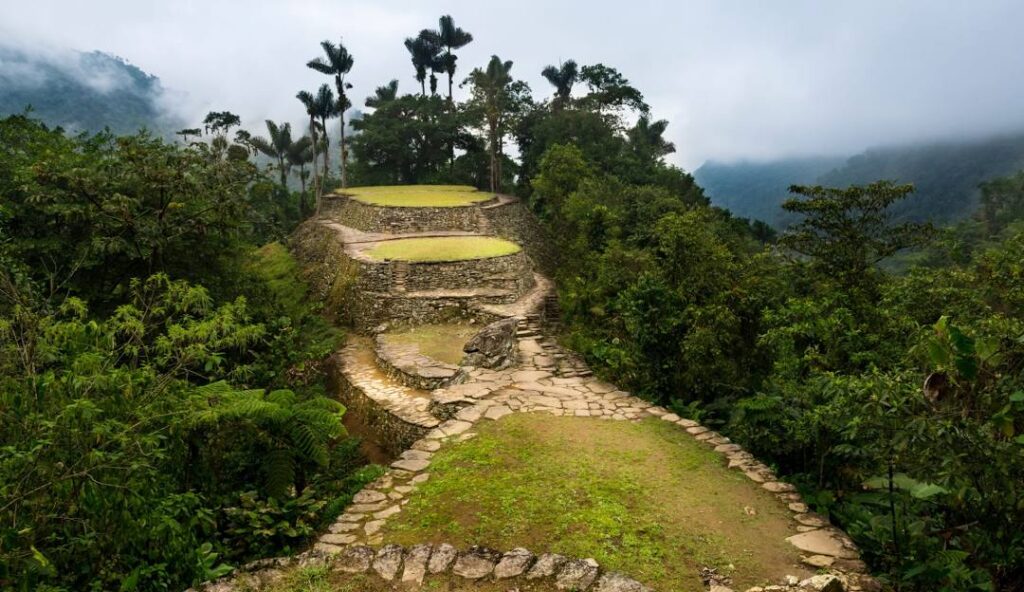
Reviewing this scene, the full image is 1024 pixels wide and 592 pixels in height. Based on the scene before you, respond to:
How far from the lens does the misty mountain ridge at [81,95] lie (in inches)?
1780

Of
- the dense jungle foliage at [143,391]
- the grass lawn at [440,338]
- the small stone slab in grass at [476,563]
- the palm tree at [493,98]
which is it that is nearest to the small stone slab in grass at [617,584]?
the small stone slab in grass at [476,563]

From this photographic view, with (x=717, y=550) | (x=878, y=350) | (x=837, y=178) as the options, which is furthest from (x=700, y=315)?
(x=837, y=178)

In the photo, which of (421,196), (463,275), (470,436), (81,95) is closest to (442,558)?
(470,436)

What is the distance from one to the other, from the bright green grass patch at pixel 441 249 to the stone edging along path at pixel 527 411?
18.1 ft

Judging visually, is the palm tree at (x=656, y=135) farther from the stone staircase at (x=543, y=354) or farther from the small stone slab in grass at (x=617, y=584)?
the small stone slab in grass at (x=617, y=584)

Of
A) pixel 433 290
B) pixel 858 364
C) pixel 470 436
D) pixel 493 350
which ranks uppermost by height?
pixel 433 290

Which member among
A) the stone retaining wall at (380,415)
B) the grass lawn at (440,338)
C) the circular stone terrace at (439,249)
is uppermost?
the circular stone terrace at (439,249)

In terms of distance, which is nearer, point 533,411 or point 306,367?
point 533,411

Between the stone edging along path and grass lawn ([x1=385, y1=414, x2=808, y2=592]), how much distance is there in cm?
15

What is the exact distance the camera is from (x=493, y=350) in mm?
9469

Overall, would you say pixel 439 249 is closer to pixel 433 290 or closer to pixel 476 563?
pixel 433 290

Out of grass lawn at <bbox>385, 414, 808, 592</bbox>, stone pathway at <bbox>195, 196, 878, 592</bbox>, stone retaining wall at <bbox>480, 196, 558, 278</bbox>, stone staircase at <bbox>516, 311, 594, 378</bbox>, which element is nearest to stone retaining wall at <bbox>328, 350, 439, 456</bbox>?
stone pathway at <bbox>195, 196, 878, 592</bbox>

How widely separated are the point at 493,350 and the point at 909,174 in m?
56.4

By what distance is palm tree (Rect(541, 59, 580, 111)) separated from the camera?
105 feet
